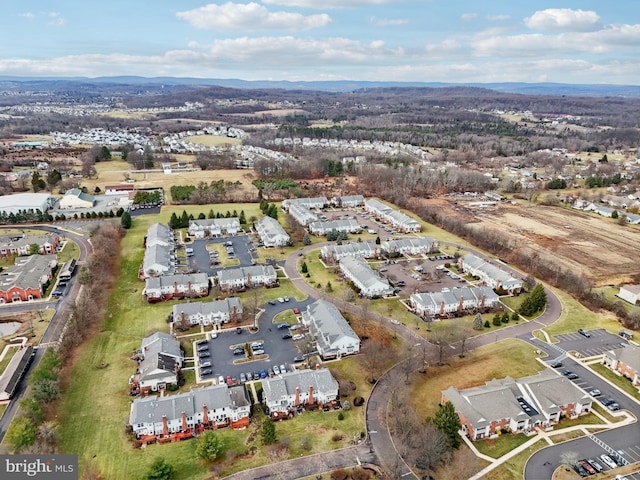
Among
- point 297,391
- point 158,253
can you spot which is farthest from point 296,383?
point 158,253

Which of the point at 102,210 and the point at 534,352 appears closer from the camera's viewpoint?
the point at 534,352

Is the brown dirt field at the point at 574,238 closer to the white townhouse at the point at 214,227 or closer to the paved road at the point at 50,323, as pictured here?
the white townhouse at the point at 214,227

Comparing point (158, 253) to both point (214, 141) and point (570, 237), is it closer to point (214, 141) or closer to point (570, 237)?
point (570, 237)

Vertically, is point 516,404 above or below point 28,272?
below

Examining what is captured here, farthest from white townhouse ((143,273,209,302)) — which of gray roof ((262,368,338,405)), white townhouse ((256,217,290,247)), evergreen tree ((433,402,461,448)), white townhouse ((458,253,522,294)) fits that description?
white townhouse ((458,253,522,294))

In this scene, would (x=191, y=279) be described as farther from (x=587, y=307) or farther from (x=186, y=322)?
(x=587, y=307)

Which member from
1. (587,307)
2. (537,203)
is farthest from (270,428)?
(537,203)

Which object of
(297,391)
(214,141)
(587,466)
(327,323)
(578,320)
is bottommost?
(587,466)

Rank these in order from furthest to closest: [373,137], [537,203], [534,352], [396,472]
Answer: [373,137]
[537,203]
[534,352]
[396,472]
